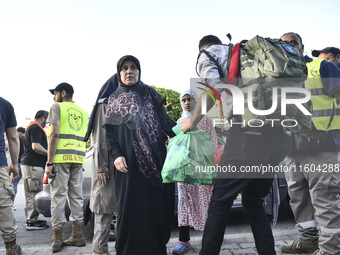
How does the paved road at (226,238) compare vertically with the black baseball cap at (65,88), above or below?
below

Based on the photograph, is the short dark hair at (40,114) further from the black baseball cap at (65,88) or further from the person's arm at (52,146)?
the person's arm at (52,146)

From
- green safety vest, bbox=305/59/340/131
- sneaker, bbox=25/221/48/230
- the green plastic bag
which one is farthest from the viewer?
sneaker, bbox=25/221/48/230

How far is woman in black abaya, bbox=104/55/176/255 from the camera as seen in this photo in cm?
285

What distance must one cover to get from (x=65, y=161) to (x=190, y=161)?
86.7 inches

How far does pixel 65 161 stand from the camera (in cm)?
431

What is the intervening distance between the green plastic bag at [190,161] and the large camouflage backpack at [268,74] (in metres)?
0.63

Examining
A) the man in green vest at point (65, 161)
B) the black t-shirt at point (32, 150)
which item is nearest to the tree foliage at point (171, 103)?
the black t-shirt at point (32, 150)

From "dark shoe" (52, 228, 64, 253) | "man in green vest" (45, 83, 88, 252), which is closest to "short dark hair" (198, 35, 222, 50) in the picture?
"man in green vest" (45, 83, 88, 252)

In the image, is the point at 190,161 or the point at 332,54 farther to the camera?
the point at 332,54

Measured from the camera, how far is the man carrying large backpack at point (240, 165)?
2391mm

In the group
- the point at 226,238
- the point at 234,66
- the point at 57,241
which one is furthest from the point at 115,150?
the point at 226,238

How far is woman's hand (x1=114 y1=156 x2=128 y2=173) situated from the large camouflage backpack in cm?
113

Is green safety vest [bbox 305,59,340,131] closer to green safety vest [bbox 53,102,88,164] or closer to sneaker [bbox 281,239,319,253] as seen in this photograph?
sneaker [bbox 281,239,319,253]

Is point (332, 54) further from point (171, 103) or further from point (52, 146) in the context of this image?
point (171, 103)
